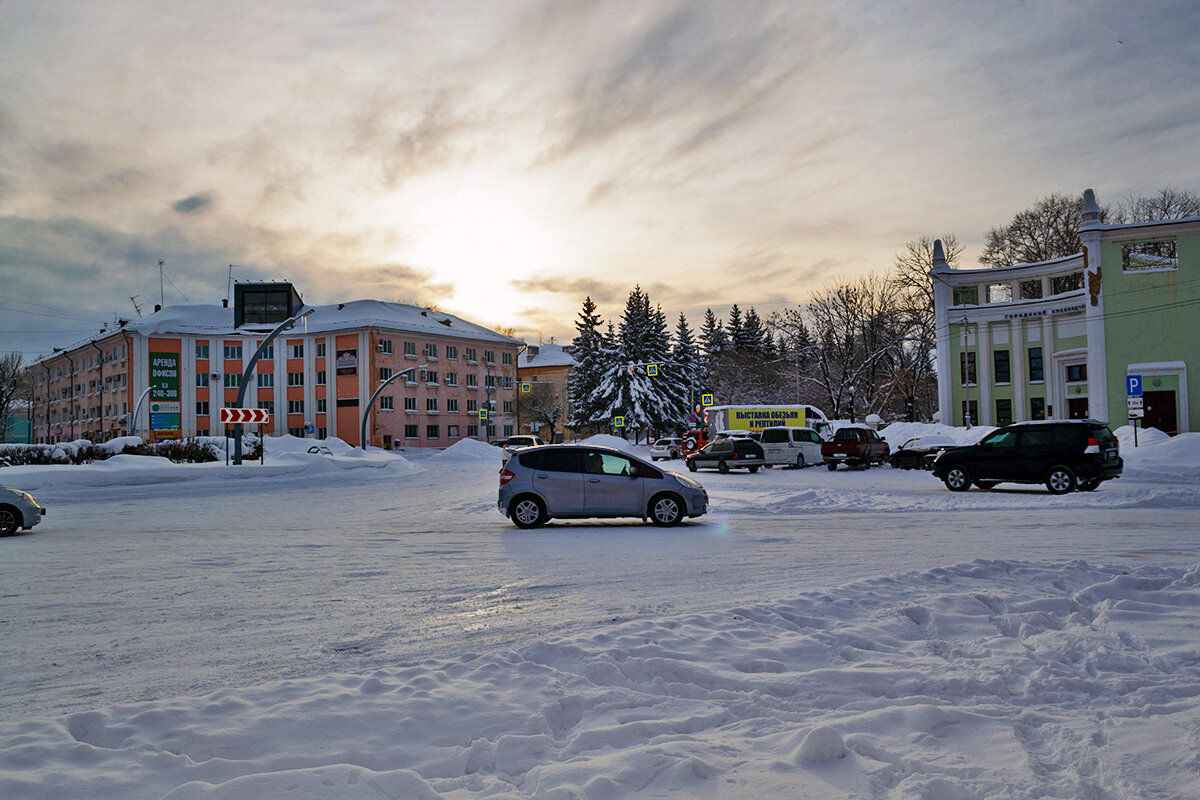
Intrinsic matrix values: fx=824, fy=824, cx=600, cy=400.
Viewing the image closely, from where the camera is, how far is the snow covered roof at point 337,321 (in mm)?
72125

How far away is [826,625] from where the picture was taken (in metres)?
6.63

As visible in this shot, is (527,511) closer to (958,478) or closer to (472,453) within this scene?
(958,478)

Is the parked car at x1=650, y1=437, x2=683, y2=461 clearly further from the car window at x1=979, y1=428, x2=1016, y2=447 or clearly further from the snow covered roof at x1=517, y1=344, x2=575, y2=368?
the snow covered roof at x1=517, y1=344, x2=575, y2=368

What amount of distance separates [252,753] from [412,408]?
237 feet

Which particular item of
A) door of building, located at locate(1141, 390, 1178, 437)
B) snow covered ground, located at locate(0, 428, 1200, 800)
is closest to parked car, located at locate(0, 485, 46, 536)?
snow covered ground, located at locate(0, 428, 1200, 800)

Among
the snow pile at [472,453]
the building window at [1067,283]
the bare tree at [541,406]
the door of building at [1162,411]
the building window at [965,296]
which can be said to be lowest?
the snow pile at [472,453]

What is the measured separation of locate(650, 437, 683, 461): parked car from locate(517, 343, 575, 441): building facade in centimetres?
2646

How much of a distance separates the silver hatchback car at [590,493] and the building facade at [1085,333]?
28040 mm

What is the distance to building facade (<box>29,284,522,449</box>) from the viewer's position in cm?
7150

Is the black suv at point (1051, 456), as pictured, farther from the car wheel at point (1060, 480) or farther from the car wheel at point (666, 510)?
the car wheel at point (666, 510)

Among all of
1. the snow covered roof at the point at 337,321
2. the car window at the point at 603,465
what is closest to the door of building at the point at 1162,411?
the car window at the point at 603,465

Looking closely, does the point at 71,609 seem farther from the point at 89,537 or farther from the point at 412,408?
the point at 412,408

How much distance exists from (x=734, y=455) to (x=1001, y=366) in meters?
24.1

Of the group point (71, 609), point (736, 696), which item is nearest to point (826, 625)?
point (736, 696)
